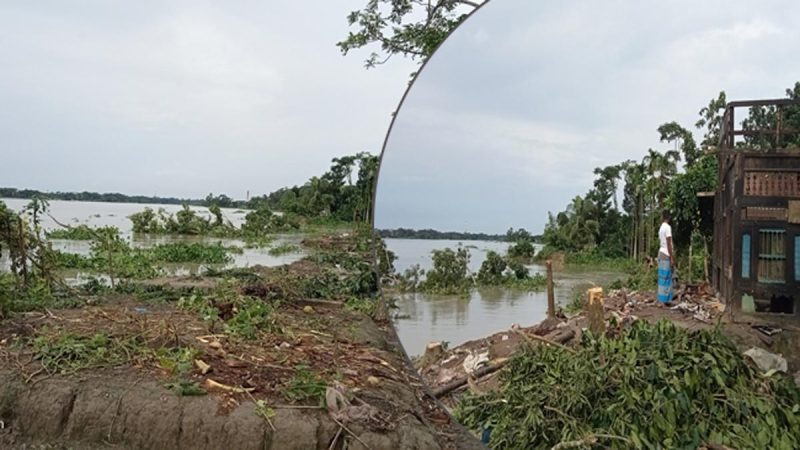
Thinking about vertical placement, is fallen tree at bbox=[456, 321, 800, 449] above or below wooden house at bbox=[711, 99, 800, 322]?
below

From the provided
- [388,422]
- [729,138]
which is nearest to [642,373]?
[729,138]

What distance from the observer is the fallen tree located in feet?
3.18

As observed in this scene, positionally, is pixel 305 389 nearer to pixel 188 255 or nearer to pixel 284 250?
pixel 188 255

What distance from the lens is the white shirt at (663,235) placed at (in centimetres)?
110

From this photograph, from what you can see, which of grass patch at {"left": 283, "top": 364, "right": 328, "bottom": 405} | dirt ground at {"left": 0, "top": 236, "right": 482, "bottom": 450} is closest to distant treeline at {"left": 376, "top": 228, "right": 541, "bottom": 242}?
dirt ground at {"left": 0, "top": 236, "right": 482, "bottom": 450}

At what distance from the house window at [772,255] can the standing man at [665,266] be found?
0.47ft

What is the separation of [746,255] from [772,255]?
3 centimetres

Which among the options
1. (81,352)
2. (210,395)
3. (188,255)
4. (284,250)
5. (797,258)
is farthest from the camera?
(284,250)

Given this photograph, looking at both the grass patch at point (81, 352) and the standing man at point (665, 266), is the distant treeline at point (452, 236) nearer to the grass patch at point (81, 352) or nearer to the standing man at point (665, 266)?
the standing man at point (665, 266)

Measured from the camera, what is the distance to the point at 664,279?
42.6 inches

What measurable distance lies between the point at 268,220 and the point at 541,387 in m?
34.6

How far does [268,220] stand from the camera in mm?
34938

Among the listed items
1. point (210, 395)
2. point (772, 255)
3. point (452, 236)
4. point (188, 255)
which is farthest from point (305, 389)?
point (188, 255)

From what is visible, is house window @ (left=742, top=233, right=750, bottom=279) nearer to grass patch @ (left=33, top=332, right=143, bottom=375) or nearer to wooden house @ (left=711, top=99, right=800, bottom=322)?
wooden house @ (left=711, top=99, right=800, bottom=322)
